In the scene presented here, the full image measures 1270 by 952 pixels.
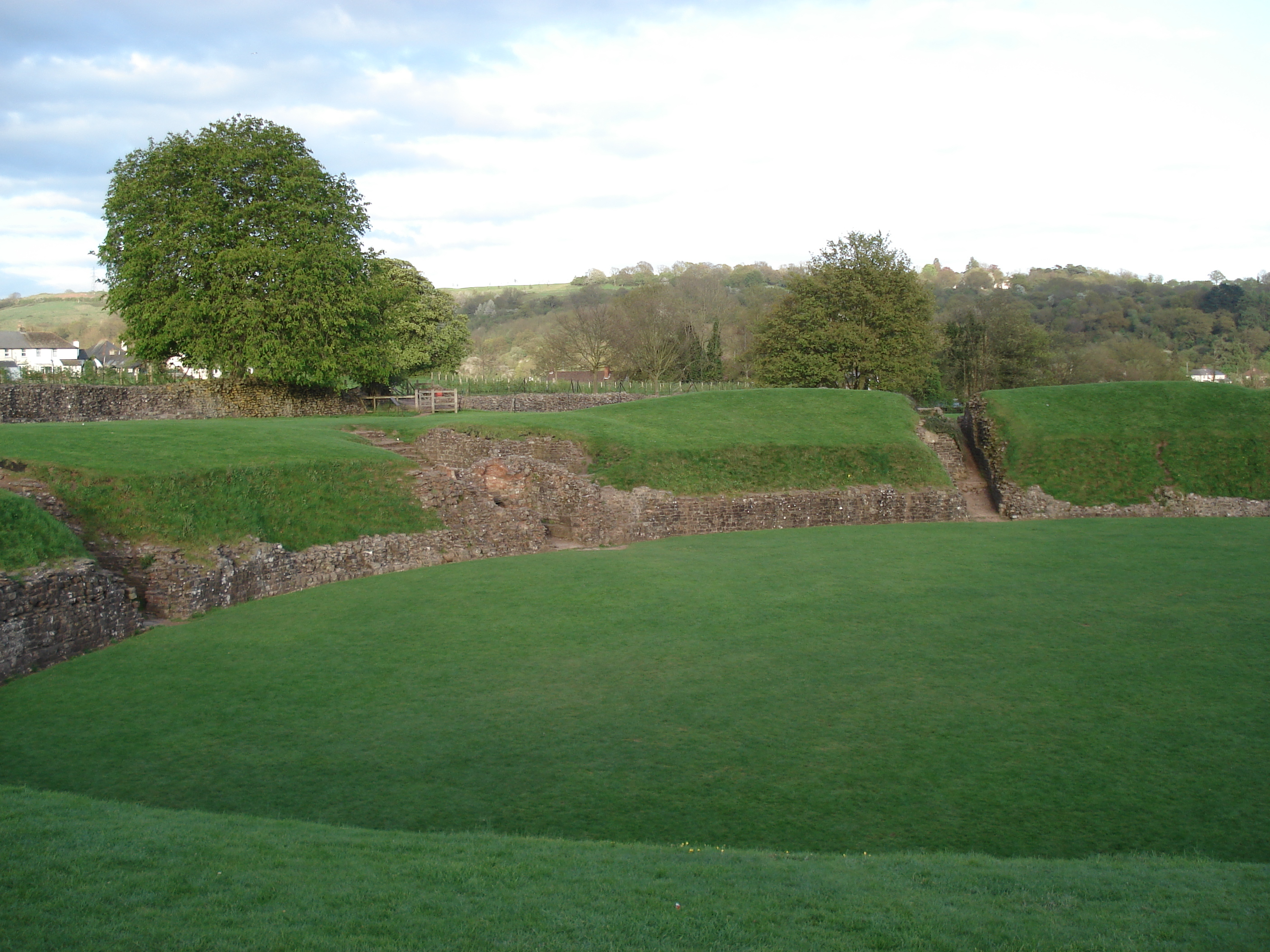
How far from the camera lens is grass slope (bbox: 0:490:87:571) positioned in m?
11.8

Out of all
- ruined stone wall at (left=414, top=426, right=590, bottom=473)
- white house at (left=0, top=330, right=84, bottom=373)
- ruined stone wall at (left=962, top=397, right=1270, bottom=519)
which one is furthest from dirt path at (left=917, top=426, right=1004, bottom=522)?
white house at (left=0, top=330, right=84, bottom=373)

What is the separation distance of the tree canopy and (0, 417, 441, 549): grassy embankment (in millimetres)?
12278

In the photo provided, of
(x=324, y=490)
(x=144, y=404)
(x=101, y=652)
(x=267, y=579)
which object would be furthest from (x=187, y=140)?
(x=101, y=652)

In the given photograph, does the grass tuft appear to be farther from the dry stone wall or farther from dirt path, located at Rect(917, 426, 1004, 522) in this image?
dirt path, located at Rect(917, 426, 1004, 522)

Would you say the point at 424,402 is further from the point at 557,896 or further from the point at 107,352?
the point at 107,352

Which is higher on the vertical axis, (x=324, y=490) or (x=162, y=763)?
(x=324, y=490)

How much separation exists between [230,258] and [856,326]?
1316 inches

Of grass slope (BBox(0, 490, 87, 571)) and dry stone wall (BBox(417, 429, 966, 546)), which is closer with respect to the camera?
grass slope (BBox(0, 490, 87, 571))

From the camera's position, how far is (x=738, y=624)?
12.8m

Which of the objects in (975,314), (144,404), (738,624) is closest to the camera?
(738,624)

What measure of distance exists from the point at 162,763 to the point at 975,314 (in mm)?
78310

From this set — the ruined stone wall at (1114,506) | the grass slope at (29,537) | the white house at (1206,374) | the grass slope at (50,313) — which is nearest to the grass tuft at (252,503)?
the grass slope at (29,537)

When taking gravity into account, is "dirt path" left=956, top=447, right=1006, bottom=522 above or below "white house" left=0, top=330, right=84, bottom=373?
below

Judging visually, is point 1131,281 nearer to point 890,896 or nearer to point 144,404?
point 144,404
